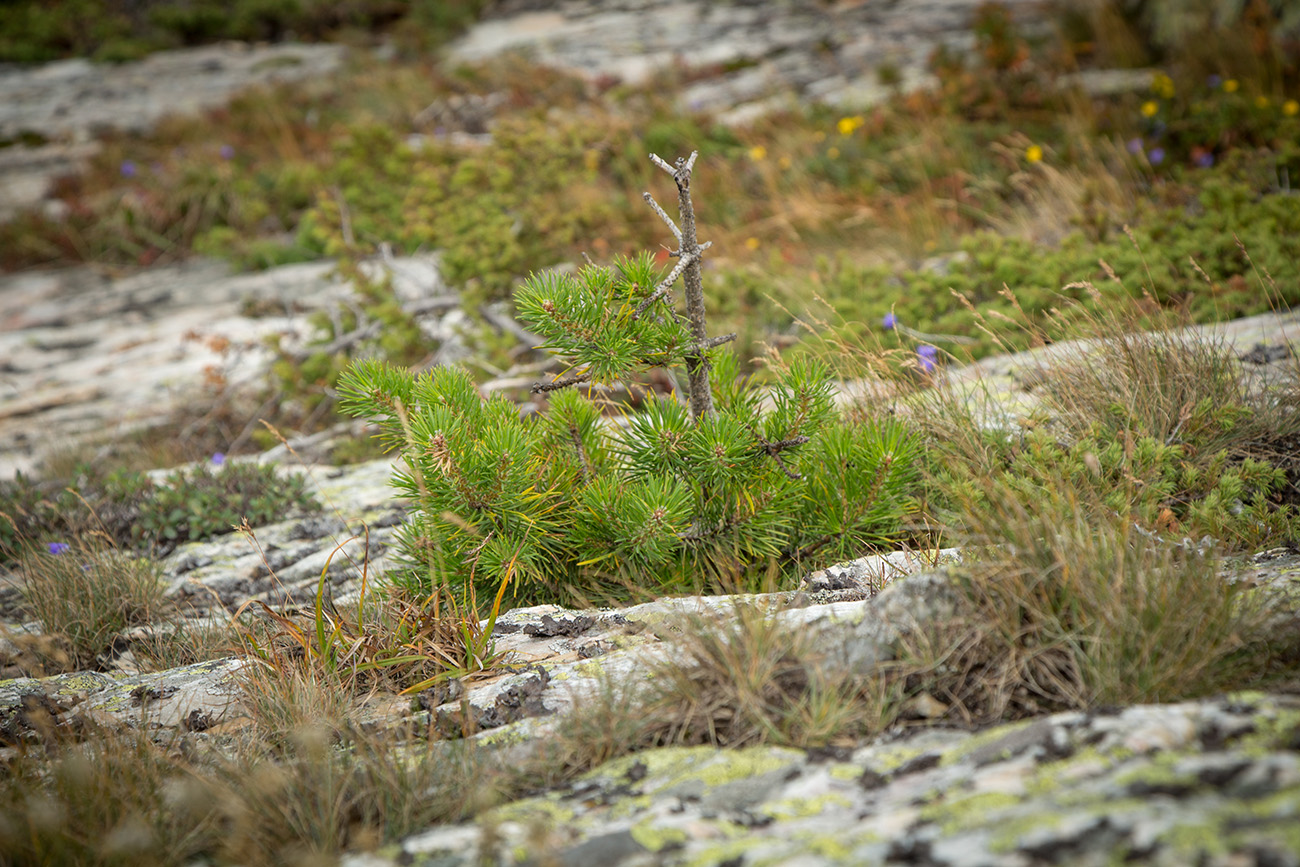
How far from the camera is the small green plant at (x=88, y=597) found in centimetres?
331

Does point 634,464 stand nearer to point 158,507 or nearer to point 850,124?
point 158,507

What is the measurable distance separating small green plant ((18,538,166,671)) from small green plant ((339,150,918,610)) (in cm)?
148

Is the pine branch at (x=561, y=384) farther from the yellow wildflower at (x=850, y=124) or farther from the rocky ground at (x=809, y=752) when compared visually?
the yellow wildflower at (x=850, y=124)

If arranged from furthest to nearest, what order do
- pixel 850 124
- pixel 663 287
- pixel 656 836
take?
pixel 850 124 → pixel 663 287 → pixel 656 836

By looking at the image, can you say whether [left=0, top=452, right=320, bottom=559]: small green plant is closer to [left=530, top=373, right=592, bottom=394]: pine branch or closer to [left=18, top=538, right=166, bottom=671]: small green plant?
[left=18, top=538, right=166, bottom=671]: small green plant

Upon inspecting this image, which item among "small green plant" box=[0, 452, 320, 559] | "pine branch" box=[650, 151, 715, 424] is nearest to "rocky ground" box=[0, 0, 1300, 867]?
"small green plant" box=[0, 452, 320, 559]

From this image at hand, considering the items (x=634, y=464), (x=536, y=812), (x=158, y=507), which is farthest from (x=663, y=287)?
(x=158, y=507)

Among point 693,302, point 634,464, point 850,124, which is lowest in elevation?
point 634,464

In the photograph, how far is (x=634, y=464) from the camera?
276 centimetres

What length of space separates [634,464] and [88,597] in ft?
8.32

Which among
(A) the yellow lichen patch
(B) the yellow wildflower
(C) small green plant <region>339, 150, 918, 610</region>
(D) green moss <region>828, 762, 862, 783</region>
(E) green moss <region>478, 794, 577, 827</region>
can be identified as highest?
(B) the yellow wildflower

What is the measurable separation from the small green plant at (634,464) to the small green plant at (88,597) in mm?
1481

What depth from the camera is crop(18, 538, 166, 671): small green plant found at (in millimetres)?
3311

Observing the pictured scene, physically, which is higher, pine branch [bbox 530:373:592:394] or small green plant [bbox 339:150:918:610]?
pine branch [bbox 530:373:592:394]
